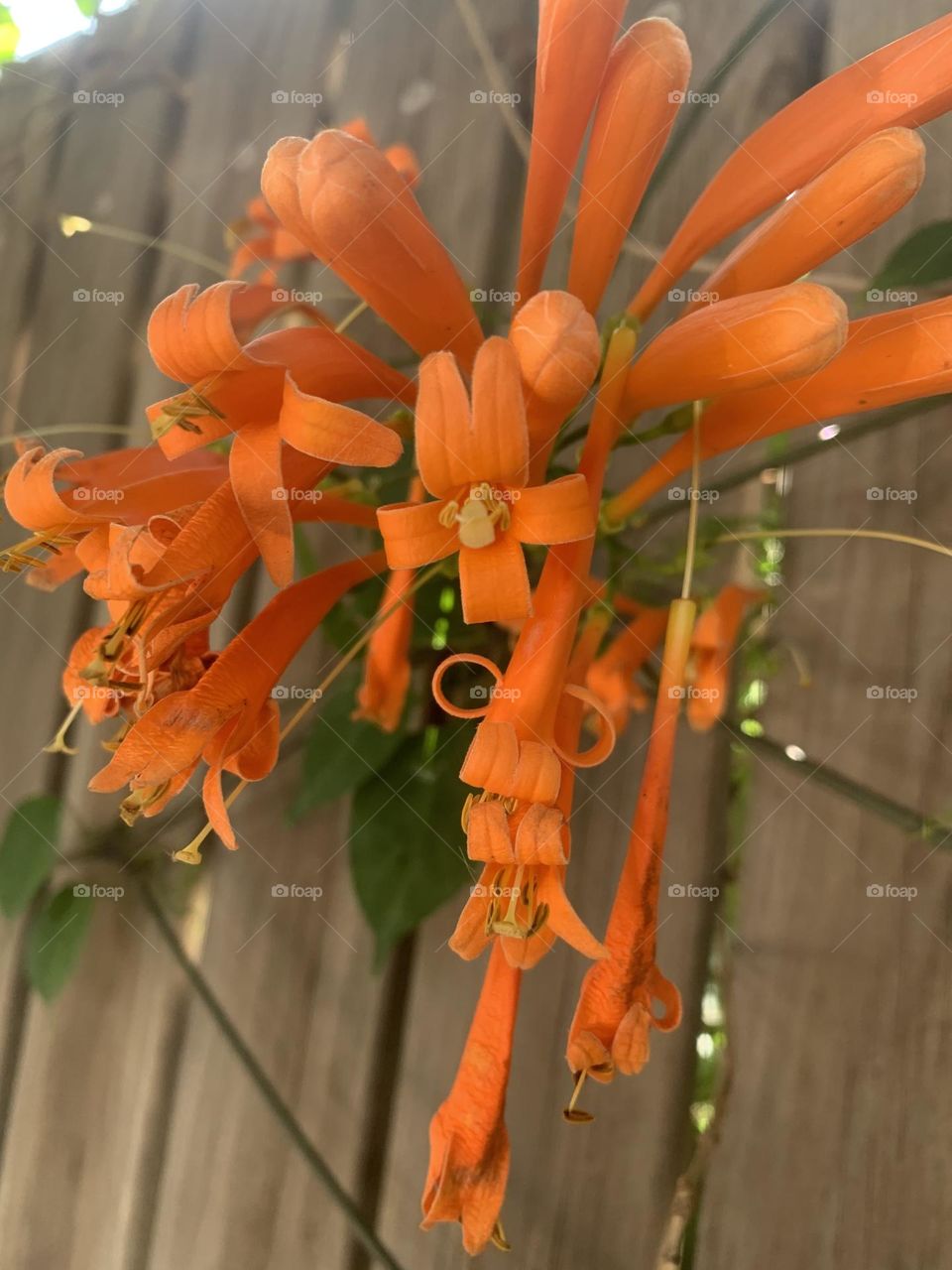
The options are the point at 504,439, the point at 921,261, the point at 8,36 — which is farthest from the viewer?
the point at 8,36

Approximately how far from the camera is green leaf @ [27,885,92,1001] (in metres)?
0.58

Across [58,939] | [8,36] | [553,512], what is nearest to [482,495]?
[553,512]

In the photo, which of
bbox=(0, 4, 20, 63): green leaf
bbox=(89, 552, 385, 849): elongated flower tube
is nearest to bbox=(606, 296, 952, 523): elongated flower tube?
bbox=(89, 552, 385, 849): elongated flower tube

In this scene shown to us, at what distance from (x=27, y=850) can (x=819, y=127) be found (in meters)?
0.65

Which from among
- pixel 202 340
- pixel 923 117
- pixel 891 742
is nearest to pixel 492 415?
pixel 202 340

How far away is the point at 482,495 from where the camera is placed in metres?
0.29

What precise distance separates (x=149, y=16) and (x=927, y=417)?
753 millimetres

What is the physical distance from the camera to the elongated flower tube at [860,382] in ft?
1.09

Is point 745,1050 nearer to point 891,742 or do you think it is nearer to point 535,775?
point 891,742

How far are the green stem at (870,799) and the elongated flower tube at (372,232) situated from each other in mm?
299

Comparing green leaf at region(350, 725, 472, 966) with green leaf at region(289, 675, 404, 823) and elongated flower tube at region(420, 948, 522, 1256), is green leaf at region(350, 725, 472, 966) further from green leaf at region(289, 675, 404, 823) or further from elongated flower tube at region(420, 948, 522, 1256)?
elongated flower tube at region(420, 948, 522, 1256)

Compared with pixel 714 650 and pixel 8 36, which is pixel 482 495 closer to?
pixel 714 650

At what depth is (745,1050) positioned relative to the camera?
513mm

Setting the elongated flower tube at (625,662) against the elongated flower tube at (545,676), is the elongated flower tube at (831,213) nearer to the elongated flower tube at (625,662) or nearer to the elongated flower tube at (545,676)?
the elongated flower tube at (545,676)
